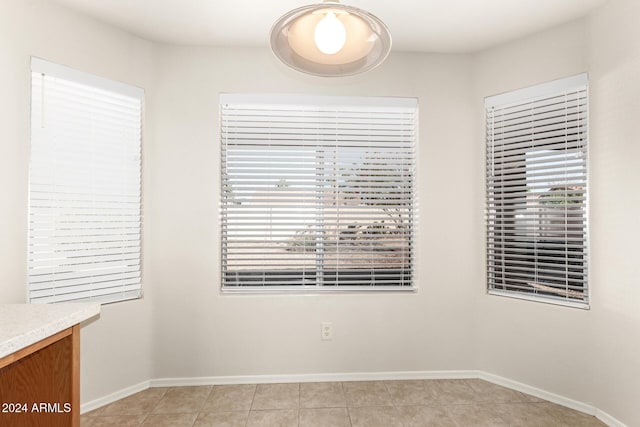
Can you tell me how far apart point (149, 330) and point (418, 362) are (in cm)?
210

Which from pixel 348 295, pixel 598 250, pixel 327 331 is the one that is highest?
pixel 598 250

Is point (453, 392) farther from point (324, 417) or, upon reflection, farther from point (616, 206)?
point (616, 206)

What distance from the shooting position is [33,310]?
5.04 feet

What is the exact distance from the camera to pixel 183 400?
237cm

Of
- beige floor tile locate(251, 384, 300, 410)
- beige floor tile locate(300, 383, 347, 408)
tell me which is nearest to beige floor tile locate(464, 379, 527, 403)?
beige floor tile locate(300, 383, 347, 408)

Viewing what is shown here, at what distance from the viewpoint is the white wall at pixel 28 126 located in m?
1.92

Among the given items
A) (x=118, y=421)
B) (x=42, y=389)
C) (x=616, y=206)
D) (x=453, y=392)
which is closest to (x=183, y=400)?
(x=118, y=421)

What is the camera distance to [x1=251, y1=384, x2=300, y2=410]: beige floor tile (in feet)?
7.54

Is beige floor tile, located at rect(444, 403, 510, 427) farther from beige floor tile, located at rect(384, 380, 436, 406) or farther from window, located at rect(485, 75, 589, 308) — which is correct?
window, located at rect(485, 75, 589, 308)

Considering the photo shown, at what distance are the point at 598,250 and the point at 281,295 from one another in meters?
2.19

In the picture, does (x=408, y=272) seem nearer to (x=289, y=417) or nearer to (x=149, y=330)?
(x=289, y=417)

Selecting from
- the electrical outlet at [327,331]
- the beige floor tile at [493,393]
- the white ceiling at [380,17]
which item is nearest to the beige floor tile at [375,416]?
the electrical outlet at [327,331]

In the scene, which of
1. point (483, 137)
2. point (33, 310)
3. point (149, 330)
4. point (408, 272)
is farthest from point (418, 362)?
point (33, 310)

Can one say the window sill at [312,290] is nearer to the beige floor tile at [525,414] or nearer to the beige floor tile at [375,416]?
the beige floor tile at [375,416]
